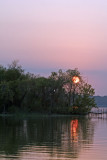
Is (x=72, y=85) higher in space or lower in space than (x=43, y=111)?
higher

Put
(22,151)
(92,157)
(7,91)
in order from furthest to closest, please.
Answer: (7,91) → (22,151) → (92,157)

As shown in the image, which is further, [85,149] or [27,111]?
[27,111]

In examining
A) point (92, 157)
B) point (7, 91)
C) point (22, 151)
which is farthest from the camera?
point (7, 91)

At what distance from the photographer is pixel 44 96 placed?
87.9 m

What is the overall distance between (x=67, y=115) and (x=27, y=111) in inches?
378

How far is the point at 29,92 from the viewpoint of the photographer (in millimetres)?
86688

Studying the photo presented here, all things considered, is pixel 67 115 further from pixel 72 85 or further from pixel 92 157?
pixel 92 157

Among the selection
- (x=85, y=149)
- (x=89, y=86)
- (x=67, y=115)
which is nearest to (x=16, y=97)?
(x=67, y=115)

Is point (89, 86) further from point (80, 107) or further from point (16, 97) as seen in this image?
point (16, 97)

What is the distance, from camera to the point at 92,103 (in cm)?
9150

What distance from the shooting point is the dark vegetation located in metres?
85.5

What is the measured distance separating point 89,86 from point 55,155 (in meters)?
71.5

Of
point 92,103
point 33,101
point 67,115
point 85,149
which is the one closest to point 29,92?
point 33,101

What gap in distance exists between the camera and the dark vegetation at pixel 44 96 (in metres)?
85.5
